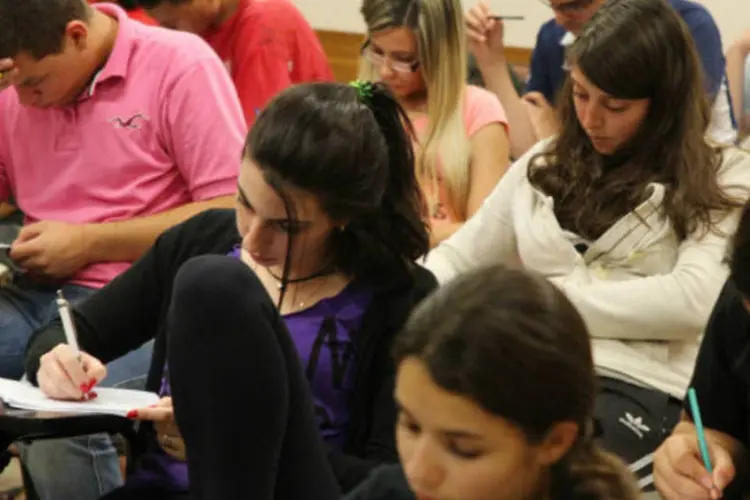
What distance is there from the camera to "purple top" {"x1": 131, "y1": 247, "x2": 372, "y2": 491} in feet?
4.62

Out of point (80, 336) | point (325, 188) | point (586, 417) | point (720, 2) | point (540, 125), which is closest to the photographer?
point (586, 417)

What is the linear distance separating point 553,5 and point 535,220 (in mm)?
921

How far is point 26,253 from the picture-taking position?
1907 mm

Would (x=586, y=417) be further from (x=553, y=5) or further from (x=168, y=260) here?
(x=553, y=5)

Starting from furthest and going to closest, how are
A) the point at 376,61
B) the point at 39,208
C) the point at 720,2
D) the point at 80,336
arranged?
1. the point at 720,2
2. the point at 376,61
3. the point at 39,208
4. the point at 80,336

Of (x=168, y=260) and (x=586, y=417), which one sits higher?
(x=586, y=417)

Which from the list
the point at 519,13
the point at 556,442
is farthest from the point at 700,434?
the point at 519,13

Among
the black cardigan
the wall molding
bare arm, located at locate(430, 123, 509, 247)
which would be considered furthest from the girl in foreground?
the wall molding

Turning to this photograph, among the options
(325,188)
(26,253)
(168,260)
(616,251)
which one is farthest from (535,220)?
(26,253)

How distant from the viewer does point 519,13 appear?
13.3 ft

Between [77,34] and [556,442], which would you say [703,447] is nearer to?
[556,442]

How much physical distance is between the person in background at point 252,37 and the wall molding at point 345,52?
1503 millimetres

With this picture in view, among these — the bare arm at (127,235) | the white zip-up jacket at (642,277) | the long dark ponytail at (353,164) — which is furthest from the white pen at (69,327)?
the white zip-up jacket at (642,277)

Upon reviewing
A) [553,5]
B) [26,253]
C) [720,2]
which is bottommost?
[720,2]
